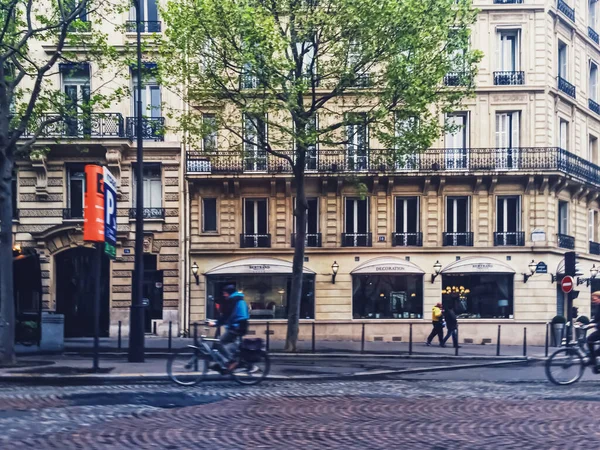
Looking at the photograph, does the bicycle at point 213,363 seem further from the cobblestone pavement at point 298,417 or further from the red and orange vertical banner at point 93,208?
the red and orange vertical banner at point 93,208

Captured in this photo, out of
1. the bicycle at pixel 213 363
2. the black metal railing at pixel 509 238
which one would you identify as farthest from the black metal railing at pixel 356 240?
the bicycle at pixel 213 363

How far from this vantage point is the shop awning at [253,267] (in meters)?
31.4

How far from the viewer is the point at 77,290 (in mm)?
30969

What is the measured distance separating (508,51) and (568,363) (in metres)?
21.0

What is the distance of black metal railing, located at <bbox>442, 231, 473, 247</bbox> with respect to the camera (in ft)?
104

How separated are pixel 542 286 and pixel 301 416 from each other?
23.3m

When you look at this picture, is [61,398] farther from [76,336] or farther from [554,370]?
[76,336]

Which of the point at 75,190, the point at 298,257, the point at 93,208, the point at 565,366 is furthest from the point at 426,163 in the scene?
the point at 93,208

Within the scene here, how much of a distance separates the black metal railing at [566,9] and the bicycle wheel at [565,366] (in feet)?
75.6

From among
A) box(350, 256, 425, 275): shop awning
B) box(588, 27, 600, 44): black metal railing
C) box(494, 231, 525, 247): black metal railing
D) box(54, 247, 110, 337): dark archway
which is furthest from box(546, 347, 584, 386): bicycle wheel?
box(588, 27, 600, 44): black metal railing

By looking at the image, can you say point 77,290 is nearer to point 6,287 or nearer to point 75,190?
point 75,190

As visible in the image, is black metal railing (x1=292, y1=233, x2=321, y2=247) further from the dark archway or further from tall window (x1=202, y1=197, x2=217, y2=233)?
the dark archway

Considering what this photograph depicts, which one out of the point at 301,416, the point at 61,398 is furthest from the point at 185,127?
the point at 301,416

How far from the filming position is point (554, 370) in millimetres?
14344
